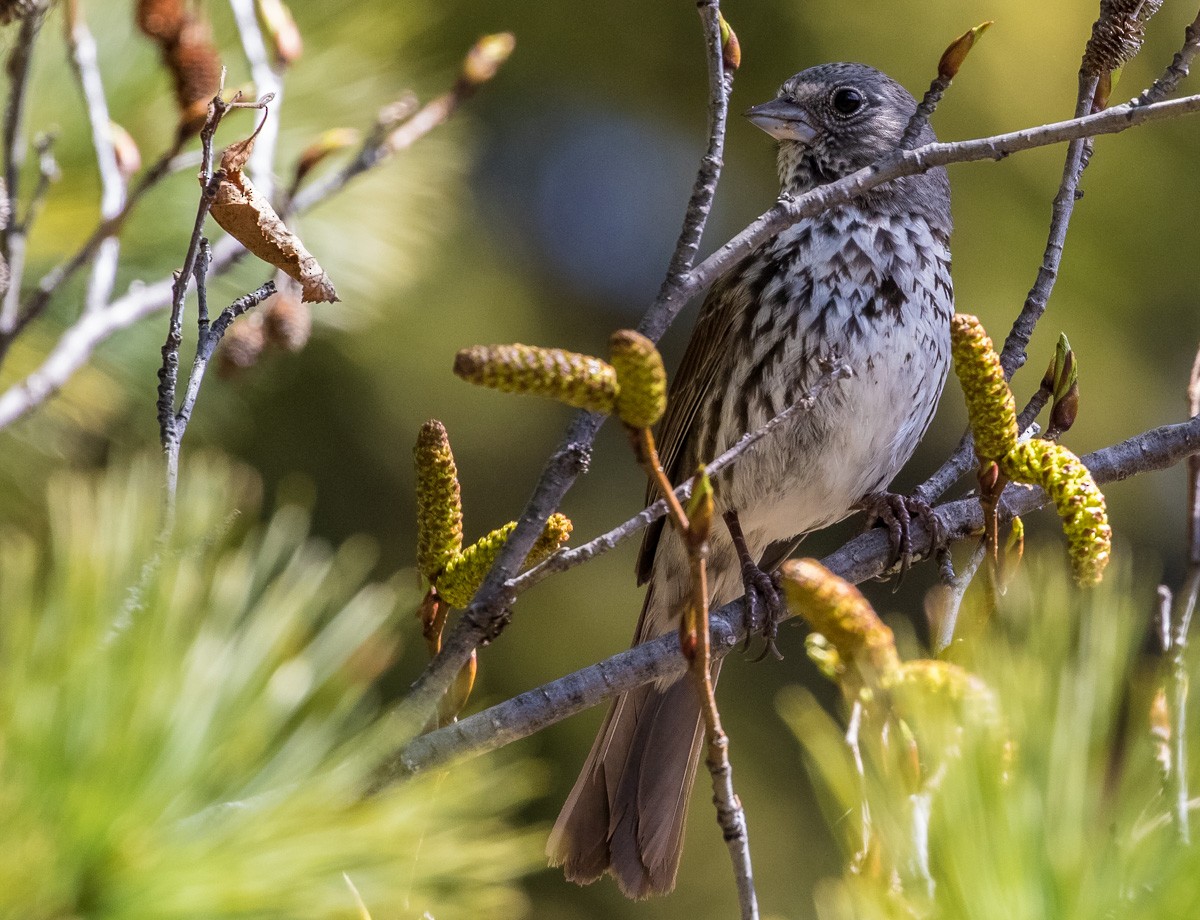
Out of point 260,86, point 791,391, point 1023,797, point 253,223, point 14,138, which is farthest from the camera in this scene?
point 791,391

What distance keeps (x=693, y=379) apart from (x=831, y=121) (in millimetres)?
755

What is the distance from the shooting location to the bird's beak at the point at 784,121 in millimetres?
3424

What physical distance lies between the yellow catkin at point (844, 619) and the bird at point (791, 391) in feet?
5.51

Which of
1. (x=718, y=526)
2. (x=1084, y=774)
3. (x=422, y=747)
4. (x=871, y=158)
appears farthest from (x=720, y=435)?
(x=1084, y=774)

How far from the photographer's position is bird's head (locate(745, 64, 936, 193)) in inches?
136

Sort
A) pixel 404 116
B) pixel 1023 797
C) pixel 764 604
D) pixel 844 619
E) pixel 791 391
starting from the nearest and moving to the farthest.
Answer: pixel 1023 797 < pixel 844 619 < pixel 404 116 < pixel 764 604 < pixel 791 391

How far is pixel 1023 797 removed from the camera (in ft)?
3.34

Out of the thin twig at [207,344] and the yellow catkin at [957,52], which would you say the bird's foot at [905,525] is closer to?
the yellow catkin at [957,52]

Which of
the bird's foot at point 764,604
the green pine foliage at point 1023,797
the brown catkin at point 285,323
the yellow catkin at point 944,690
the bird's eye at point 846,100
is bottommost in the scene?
the bird's foot at point 764,604

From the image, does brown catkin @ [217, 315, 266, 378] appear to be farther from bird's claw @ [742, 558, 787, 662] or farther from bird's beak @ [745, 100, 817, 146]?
bird's beak @ [745, 100, 817, 146]

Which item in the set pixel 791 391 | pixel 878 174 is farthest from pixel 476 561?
pixel 791 391

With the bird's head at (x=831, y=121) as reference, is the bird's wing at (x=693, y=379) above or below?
below

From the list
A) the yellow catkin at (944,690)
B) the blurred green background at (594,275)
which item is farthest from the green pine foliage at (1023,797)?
the blurred green background at (594,275)

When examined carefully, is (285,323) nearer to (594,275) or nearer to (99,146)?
(99,146)
